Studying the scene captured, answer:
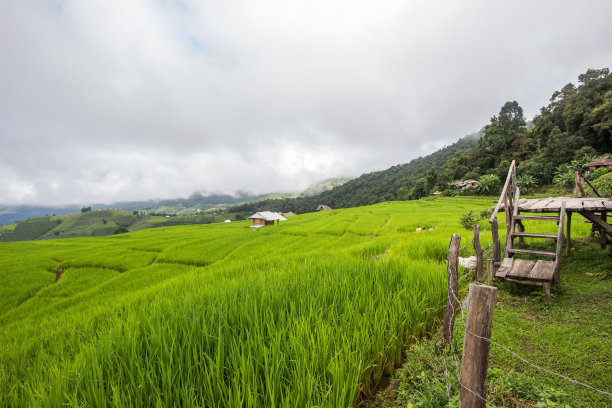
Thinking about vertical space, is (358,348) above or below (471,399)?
below

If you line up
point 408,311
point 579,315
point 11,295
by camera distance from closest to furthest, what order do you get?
point 408,311
point 579,315
point 11,295

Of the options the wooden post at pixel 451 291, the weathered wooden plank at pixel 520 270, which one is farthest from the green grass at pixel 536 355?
the weathered wooden plank at pixel 520 270

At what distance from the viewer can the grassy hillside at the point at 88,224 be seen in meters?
104

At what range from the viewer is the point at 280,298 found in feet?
10.5

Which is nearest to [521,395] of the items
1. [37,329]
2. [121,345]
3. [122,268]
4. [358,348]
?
[358,348]

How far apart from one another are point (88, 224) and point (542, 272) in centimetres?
17558

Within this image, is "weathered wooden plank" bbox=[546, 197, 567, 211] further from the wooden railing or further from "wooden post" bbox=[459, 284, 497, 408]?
"wooden post" bbox=[459, 284, 497, 408]

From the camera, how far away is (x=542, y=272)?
3.88 meters

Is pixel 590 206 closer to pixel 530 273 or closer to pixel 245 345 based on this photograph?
pixel 530 273

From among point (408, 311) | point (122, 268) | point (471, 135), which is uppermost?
point (471, 135)

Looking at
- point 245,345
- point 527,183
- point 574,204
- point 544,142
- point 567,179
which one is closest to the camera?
point 245,345

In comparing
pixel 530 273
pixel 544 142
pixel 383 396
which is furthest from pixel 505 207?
pixel 544 142

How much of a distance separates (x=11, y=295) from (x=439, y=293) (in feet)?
42.6

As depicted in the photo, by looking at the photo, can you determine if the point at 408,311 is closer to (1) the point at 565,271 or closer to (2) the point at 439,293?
(2) the point at 439,293
